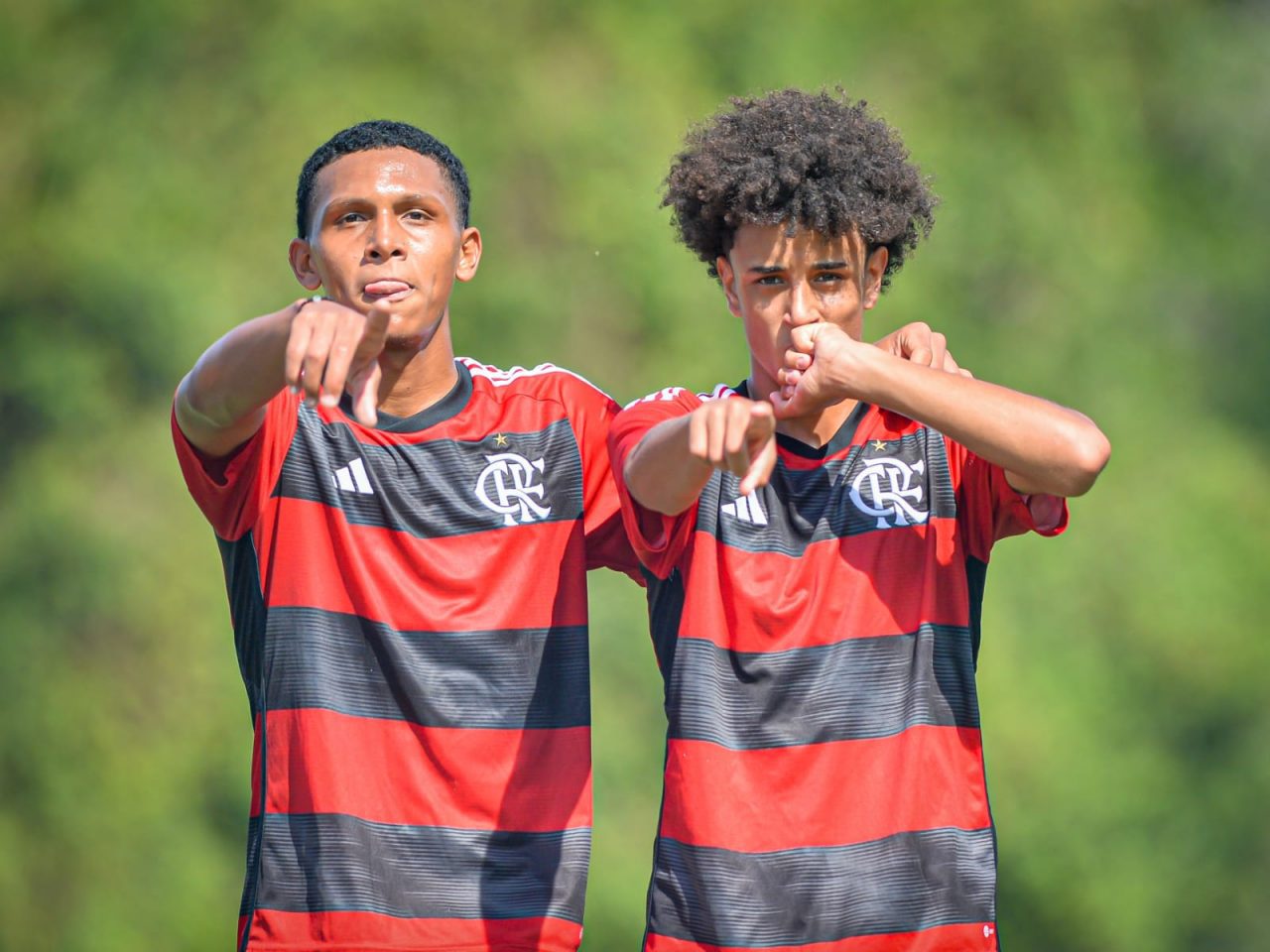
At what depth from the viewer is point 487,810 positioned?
2.02 meters

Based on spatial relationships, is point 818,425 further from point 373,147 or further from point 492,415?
point 373,147

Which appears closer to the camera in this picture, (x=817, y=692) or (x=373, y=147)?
(x=817, y=692)

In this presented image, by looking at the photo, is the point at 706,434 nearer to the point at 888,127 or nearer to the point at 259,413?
the point at 259,413

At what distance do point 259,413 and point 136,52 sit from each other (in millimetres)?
2133

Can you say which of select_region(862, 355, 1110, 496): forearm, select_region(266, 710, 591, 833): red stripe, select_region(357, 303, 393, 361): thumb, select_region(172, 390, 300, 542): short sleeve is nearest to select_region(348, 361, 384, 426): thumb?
select_region(357, 303, 393, 361): thumb

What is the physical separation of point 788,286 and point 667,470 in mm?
363

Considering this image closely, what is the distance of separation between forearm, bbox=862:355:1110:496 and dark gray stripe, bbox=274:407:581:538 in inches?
20.5

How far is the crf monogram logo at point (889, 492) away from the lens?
2035mm

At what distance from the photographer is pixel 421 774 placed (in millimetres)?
2008

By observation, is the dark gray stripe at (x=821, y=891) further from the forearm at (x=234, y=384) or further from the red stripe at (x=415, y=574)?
the forearm at (x=234, y=384)

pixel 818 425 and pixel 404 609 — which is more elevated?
pixel 818 425

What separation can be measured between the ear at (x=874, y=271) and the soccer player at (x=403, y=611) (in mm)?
438

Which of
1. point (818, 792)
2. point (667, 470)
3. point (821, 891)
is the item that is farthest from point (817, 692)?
point (667, 470)

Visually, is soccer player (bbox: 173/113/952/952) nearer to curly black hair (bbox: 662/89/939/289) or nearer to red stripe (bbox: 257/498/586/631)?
red stripe (bbox: 257/498/586/631)
